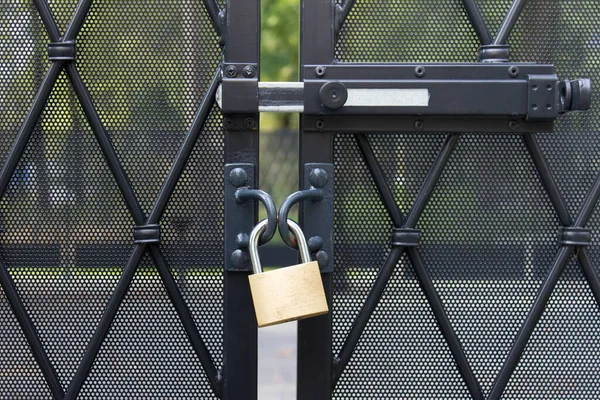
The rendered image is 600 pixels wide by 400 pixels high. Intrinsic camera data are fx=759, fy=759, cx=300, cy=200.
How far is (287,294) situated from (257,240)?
0.23 m

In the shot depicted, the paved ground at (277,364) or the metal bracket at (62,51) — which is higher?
the paved ground at (277,364)

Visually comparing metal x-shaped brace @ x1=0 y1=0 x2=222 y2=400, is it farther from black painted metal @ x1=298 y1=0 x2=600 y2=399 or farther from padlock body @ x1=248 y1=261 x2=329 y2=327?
padlock body @ x1=248 y1=261 x2=329 y2=327

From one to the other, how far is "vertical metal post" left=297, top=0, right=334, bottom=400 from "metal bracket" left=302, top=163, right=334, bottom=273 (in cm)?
2

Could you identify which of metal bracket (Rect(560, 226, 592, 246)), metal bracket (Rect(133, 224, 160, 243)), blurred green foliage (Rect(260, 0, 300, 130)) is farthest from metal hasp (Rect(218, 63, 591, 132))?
blurred green foliage (Rect(260, 0, 300, 130))

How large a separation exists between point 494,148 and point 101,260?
1.26m

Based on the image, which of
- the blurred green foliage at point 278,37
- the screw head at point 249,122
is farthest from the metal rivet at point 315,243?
the blurred green foliage at point 278,37

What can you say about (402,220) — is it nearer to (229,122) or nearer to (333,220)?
(333,220)

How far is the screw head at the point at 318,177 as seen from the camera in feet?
7.30

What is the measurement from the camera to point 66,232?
236cm

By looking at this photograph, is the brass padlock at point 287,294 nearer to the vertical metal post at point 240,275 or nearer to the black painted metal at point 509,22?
the vertical metal post at point 240,275

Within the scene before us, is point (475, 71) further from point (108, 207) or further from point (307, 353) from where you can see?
point (108, 207)

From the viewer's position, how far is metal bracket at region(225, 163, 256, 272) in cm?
223

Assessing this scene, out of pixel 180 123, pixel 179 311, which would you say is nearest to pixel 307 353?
pixel 179 311

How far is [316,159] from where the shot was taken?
225cm
